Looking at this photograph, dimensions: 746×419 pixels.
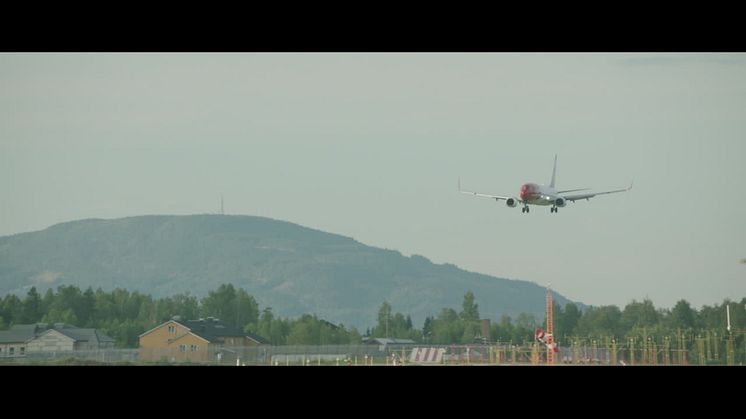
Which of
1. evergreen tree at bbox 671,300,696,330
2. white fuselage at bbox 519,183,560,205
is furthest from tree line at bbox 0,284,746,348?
white fuselage at bbox 519,183,560,205

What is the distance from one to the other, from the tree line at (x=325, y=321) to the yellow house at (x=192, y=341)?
36.6 ft

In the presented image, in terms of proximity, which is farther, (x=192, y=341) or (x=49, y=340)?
(x=49, y=340)

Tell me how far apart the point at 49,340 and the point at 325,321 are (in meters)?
35.5

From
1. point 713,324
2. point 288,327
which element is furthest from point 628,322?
point 288,327

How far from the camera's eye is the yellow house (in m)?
99.1

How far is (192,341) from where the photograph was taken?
106 metres

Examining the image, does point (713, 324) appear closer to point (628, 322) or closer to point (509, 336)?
point (628, 322)

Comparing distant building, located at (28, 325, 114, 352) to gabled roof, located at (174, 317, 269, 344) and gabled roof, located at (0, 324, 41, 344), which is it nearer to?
gabled roof, located at (0, 324, 41, 344)

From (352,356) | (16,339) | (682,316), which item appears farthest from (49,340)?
(682,316)

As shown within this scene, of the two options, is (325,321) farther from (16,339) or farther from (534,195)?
(534,195)

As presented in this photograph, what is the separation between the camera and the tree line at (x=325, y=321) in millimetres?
121688

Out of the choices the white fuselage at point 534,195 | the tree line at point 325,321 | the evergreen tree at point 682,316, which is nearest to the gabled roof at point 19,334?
the tree line at point 325,321

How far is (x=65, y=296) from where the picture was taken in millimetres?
155125
